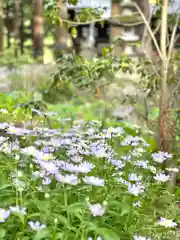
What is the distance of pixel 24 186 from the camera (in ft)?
8.24

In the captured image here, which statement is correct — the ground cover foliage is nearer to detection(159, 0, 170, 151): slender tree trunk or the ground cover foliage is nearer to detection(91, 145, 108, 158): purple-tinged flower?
detection(91, 145, 108, 158): purple-tinged flower

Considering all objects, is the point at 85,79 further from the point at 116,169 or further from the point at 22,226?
the point at 22,226

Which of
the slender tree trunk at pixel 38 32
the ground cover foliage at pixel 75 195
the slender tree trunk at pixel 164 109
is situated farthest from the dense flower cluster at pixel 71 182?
the slender tree trunk at pixel 38 32

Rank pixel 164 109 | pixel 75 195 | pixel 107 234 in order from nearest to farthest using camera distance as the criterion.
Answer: pixel 107 234
pixel 75 195
pixel 164 109

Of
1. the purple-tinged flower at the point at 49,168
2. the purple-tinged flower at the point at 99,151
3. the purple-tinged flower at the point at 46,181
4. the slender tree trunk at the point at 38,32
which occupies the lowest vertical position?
the slender tree trunk at the point at 38,32

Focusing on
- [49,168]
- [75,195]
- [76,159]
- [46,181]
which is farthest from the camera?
[76,159]

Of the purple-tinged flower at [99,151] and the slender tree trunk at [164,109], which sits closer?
the purple-tinged flower at [99,151]

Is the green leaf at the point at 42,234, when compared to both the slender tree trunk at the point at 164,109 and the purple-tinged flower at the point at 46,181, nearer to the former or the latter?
the purple-tinged flower at the point at 46,181

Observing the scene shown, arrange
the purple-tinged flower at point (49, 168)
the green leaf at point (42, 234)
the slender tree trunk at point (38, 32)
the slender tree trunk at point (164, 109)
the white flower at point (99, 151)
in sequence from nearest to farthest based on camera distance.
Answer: the green leaf at point (42, 234)
the purple-tinged flower at point (49, 168)
the white flower at point (99, 151)
the slender tree trunk at point (164, 109)
the slender tree trunk at point (38, 32)

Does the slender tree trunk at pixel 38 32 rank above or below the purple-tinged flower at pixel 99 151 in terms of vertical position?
below

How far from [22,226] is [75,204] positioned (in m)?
0.24

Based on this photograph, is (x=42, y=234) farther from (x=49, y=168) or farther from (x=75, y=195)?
(x=75, y=195)

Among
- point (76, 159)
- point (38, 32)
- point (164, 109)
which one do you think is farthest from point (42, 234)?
point (38, 32)

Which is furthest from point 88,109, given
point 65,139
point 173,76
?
point 65,139
